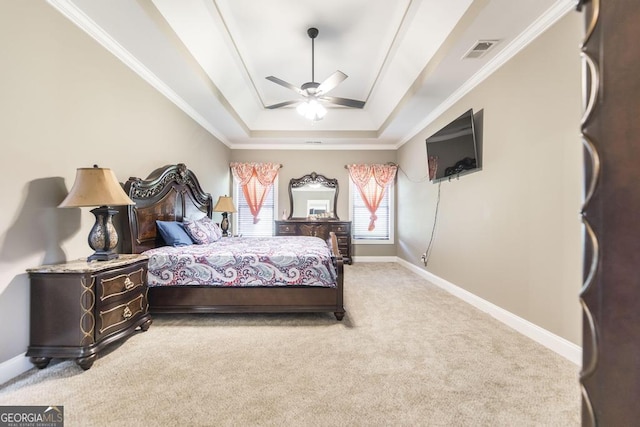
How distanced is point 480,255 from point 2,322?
13.3 feet

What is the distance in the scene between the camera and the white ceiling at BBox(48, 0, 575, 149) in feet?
7.70

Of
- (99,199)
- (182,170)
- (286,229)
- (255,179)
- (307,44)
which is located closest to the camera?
(99,199)

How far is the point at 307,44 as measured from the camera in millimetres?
3516

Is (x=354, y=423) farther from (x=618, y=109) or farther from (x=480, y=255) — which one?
(x=480, y=255)

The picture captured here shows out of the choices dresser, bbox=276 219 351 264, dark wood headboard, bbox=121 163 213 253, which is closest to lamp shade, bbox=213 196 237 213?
dark wood headboard, bbox=121 163 213 253

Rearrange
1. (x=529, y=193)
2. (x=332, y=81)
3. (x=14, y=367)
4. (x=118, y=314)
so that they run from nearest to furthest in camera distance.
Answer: (x=14, y=367)
(x=118, y=314)
(x=529, y=193)
(x=332, y=81)

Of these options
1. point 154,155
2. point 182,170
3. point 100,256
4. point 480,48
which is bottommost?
point 100,256

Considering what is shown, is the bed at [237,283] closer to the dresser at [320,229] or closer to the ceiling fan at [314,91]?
the ceiling fan at [314,91]

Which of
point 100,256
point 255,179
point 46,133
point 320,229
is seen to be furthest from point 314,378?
point 255,179

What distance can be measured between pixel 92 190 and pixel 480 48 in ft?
11.7

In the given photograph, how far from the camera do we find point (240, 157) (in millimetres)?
6238

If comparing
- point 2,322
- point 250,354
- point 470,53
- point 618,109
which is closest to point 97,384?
point 2,322

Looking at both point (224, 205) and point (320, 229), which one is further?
point (320, 229)

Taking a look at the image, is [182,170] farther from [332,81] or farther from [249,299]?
[332,81]
